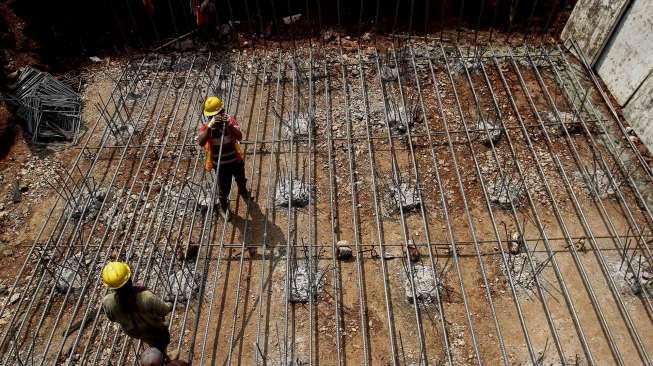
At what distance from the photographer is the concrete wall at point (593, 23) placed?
6.47 metres

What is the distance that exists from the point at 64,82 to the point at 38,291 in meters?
3.62

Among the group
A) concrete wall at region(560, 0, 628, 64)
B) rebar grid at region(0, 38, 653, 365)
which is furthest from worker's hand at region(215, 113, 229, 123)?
concrete wall at region(560, 0, 628, 64)

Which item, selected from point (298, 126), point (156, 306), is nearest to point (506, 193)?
point (298, 126)

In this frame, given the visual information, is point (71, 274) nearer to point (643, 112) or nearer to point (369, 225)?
point (369, 225)

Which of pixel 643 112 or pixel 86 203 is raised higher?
pixel 643 112

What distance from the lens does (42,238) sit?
17.3ft

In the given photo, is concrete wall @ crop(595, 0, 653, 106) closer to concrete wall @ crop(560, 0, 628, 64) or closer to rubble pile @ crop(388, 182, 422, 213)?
concrete wall @ crop(560, 0, 628, 64)

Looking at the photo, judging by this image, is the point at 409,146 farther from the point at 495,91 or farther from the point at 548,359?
the point at 548,359

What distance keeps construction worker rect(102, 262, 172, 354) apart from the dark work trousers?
5.60 feet

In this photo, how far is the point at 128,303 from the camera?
3432mm

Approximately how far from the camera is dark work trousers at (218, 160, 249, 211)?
4973mm

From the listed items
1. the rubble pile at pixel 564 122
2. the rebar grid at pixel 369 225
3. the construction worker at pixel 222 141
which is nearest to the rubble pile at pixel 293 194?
the rebar grid at pixel 369 225

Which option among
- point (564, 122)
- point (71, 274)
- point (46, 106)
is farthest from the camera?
point (46, 106)

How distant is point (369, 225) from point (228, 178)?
158 centimetres
